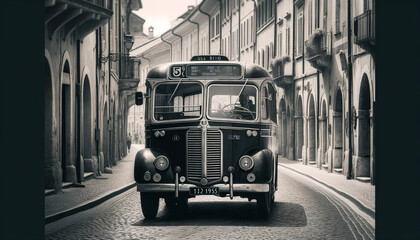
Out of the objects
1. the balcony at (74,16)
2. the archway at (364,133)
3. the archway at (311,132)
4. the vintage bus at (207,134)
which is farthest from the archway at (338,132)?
the vintage bus at (207,134)

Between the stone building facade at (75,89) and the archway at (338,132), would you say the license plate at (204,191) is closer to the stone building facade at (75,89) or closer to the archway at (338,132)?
the stone building facade at (75,89)

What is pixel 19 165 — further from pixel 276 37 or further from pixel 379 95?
pixel 276 37

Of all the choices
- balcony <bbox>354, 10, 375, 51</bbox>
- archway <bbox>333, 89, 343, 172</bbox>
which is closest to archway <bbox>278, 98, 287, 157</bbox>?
archway <bbox>333, 89, 343, 172</bbox>

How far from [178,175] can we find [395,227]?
5.54 meters

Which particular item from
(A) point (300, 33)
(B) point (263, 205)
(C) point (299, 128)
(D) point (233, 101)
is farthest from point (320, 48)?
(B) point (263, 205)

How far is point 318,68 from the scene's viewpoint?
30.6 m

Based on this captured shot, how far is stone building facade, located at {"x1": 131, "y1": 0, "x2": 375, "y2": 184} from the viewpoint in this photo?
81.7 feet

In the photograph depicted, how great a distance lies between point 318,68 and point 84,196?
49.7ft

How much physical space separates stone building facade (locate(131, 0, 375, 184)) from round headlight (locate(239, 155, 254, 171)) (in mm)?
9619

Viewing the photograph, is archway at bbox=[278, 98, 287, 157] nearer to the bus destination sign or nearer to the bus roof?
the bus roof

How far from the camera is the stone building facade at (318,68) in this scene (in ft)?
81.7

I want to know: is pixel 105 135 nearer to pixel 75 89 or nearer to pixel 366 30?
pixel 75 89

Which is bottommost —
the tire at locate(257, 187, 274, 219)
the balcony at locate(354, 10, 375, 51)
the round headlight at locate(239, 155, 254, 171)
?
the tire at locate(257, 187, 274, 219)

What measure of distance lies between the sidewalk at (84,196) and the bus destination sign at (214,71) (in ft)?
10.9
